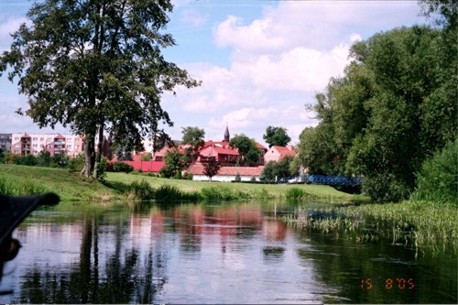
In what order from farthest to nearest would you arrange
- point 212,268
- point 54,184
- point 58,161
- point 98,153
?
point 58,161, point 98,153, point 54,184, point 212,268

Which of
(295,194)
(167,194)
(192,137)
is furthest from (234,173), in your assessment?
(167,194)

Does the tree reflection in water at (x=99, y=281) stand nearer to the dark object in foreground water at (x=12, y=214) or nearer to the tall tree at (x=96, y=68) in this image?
the dark object in foreground water at (x=12, y=214)

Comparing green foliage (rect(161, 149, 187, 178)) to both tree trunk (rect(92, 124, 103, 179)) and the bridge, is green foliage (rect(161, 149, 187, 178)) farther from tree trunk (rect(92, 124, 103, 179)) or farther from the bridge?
tree trunk (rect(92, 124, 103, 179))

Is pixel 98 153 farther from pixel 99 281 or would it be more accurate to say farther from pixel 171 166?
pixel 171 166

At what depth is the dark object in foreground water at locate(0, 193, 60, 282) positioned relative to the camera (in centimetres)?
621

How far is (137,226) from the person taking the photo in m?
31.4

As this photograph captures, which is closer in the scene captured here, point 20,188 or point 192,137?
point 20,188

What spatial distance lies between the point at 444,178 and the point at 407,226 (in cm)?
1146

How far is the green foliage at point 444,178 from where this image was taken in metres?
43.4

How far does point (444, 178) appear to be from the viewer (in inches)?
1743

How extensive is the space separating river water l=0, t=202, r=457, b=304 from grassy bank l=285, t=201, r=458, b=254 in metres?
1.68

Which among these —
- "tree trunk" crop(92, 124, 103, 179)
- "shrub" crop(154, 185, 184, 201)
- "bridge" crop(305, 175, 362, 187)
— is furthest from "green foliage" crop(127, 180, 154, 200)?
"bridge" crop(305, 175, 362, 187)

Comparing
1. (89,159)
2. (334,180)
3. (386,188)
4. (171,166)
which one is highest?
(171,166)
